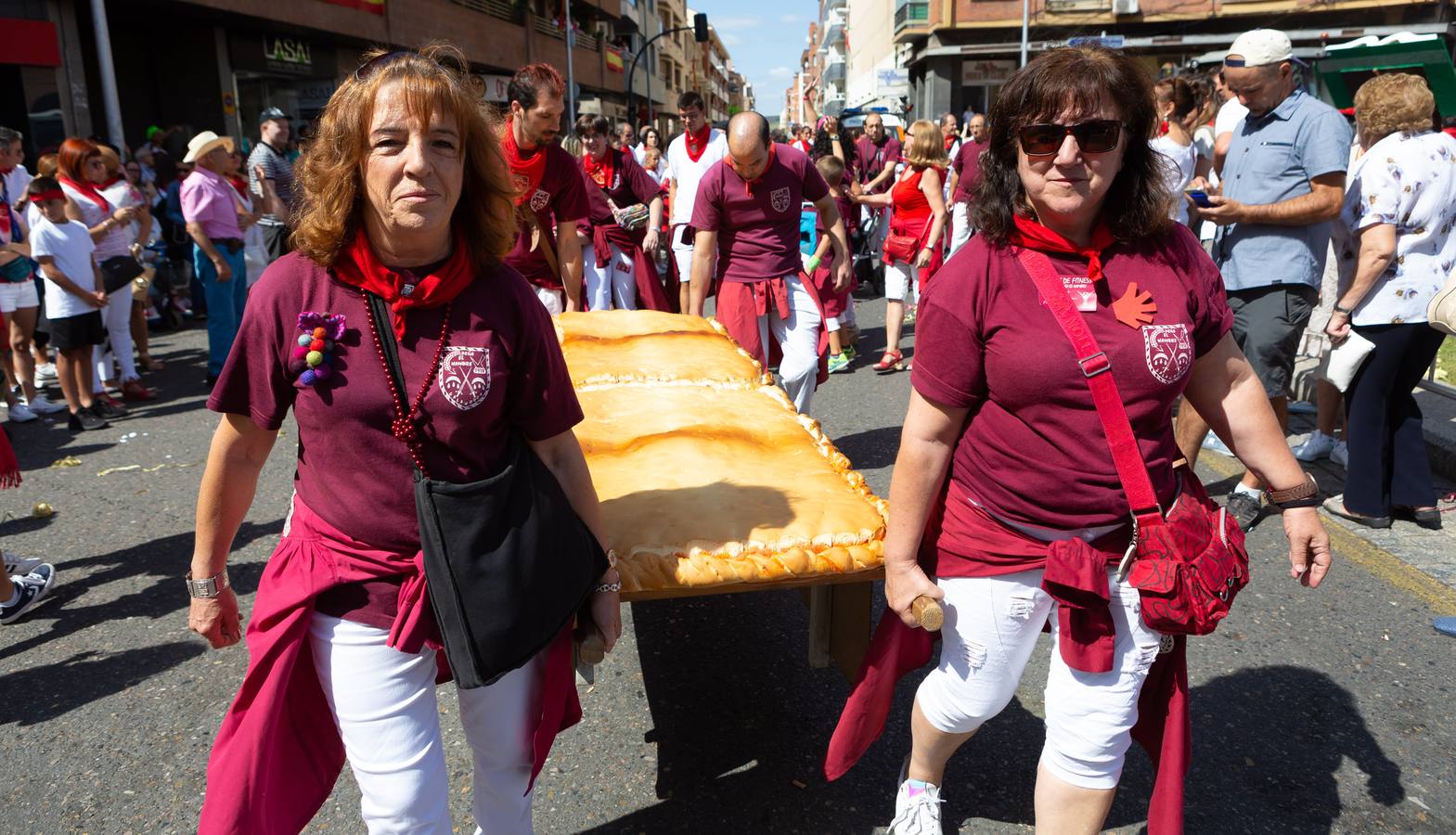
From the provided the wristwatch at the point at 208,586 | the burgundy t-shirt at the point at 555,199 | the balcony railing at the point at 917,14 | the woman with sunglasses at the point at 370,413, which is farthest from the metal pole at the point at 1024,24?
the wristwatch at the point at 208,586

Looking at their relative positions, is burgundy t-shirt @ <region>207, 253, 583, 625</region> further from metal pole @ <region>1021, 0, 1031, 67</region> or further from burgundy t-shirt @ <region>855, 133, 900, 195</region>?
metal pole @ <region>1021, 0, 1031, 67</region>

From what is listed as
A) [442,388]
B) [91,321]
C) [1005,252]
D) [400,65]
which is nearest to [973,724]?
[1005,252]

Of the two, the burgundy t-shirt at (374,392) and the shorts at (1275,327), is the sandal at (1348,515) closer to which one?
the shorts at (1275,327)

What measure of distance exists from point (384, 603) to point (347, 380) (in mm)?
426

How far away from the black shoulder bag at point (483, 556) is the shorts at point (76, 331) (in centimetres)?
634

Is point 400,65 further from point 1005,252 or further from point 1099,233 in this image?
point 1099,233

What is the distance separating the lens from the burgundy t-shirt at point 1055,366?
1992 mm

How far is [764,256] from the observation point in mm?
5211

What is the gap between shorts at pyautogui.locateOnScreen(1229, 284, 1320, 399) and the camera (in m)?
4.54

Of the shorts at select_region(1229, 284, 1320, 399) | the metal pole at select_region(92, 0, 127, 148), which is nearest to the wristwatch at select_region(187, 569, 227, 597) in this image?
the shorts at select_region(1229, 284, 1320, 399)

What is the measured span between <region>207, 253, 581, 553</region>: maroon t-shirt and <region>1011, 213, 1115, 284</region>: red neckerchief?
3.38 ft

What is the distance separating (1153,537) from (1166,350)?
375 millimetres

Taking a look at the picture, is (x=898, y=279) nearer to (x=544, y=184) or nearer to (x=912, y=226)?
(x=912, y=226)

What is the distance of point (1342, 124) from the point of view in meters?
4.33
